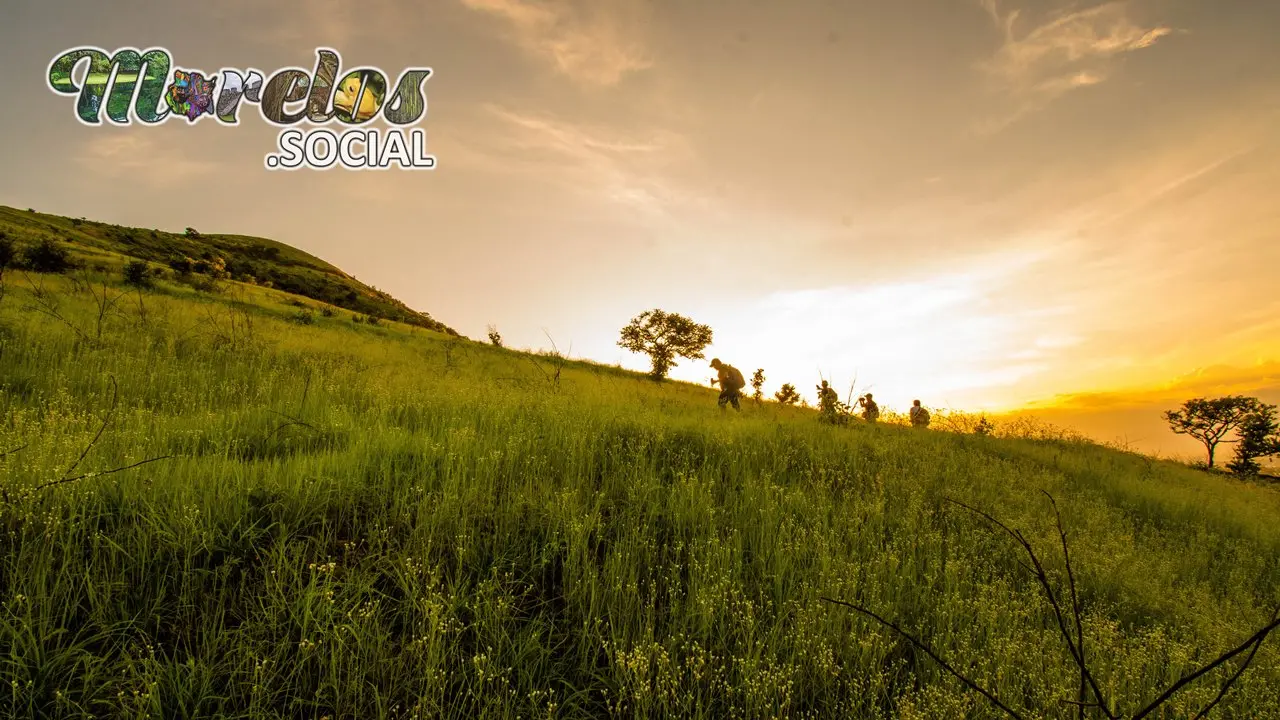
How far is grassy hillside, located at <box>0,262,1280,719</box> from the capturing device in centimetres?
284

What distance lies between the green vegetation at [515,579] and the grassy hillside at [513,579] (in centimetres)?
3

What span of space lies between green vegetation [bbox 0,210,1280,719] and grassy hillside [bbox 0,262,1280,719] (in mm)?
26

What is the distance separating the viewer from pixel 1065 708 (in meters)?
3.16

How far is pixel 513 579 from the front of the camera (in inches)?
147

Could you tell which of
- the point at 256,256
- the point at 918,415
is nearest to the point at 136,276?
the point at 918,415

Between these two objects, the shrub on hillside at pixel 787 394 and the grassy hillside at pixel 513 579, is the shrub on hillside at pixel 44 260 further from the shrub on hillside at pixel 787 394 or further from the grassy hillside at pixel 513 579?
the shrub on hillside at pixel 787 394

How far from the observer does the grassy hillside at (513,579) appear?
2842 millimetres

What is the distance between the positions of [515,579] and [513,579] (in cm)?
6

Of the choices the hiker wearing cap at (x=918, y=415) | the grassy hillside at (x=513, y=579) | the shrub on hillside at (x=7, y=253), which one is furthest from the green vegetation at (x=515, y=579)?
the shrub on hillside at (x=7, y=253)

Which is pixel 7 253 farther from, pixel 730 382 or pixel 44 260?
pixel 730 382

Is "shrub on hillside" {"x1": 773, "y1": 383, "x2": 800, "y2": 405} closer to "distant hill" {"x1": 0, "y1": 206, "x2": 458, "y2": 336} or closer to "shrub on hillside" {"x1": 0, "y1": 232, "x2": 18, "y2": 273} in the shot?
"shrub on hillside" {"x1": 0, "y1": 232, "x2": 18, "y2": 273}

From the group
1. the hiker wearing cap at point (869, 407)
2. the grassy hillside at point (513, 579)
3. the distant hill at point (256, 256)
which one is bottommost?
the grassy hillside at point (513, 579)

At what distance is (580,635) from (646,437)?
3.42 metres

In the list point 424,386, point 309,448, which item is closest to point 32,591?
point 309,448
